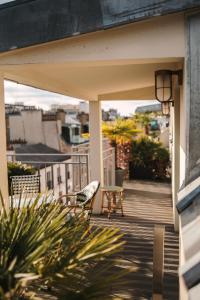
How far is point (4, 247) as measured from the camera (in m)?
1.77

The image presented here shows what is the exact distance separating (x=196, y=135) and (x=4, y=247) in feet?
6.00

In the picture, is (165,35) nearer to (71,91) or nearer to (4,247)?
(4,247)

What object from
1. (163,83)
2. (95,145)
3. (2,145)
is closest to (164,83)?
(163,83)

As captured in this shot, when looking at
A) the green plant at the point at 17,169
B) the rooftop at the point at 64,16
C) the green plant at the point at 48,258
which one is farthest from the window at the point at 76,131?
the green plant at the point at 48,258

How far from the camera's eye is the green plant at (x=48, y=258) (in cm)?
155

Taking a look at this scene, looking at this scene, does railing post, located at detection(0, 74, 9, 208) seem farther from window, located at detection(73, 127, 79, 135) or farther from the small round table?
window, located at detection(73, 127, 79, 135)

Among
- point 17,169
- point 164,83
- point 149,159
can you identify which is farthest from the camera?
point 149,159

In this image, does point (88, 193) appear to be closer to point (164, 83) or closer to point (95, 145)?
point (95, 145)

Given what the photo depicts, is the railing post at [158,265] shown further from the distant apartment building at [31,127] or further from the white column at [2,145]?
the distant apartment building at [31,127]

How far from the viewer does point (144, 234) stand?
209 inches

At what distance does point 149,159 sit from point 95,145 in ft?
13.9

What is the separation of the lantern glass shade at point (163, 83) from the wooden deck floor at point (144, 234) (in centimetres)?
215

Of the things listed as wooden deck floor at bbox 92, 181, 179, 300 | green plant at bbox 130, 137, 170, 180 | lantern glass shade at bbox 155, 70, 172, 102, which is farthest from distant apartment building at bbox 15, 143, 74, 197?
green plant at bbox 130, 137, 170, 180

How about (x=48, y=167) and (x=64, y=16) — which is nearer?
(x=64, y=16)
